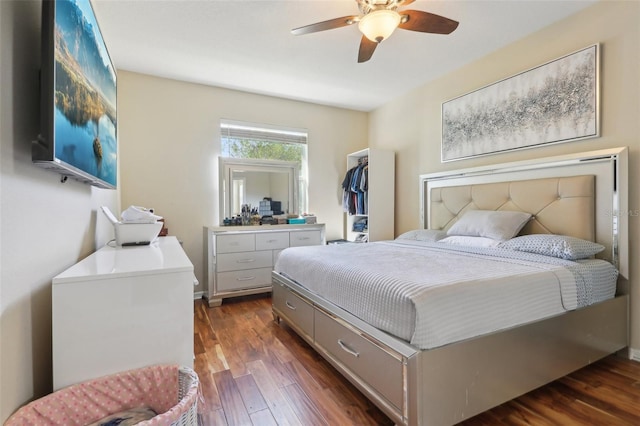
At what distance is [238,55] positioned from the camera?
9.18 ft

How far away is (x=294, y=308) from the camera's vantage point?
2238mm

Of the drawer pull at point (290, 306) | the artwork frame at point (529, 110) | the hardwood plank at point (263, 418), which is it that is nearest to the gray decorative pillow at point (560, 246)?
the artwork frame at point (529, 110)

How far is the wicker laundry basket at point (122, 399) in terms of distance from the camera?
87cm

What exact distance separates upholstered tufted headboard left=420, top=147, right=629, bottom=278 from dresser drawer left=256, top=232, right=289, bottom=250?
192 centimetres

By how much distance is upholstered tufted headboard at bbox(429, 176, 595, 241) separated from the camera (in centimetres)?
207

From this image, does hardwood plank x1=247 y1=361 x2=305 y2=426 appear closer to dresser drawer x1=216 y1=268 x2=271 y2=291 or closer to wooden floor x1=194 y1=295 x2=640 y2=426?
wooden floor x1=194 y1=295 x2=640 y2=426

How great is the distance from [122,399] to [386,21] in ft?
7.19

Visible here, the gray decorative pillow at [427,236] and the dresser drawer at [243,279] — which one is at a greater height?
the gray decorative pillow at [427,236]

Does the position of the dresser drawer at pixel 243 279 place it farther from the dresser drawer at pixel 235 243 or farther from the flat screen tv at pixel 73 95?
the flat screen tv at pixel 73 95

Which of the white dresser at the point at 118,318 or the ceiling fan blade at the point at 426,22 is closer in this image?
the white dresser at the point at 118,318

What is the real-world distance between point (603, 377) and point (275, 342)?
2072 millimetres

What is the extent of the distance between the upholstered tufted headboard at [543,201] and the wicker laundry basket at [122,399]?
256 centimetres

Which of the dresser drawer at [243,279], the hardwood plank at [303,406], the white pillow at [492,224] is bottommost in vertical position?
the hardwood plank at [303,406]

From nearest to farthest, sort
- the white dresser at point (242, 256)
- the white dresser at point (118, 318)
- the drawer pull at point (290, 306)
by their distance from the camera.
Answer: the white dresser at point (118, 318) < the drawer pull at point (290, 306) < the white dresser at point (242, 256)
